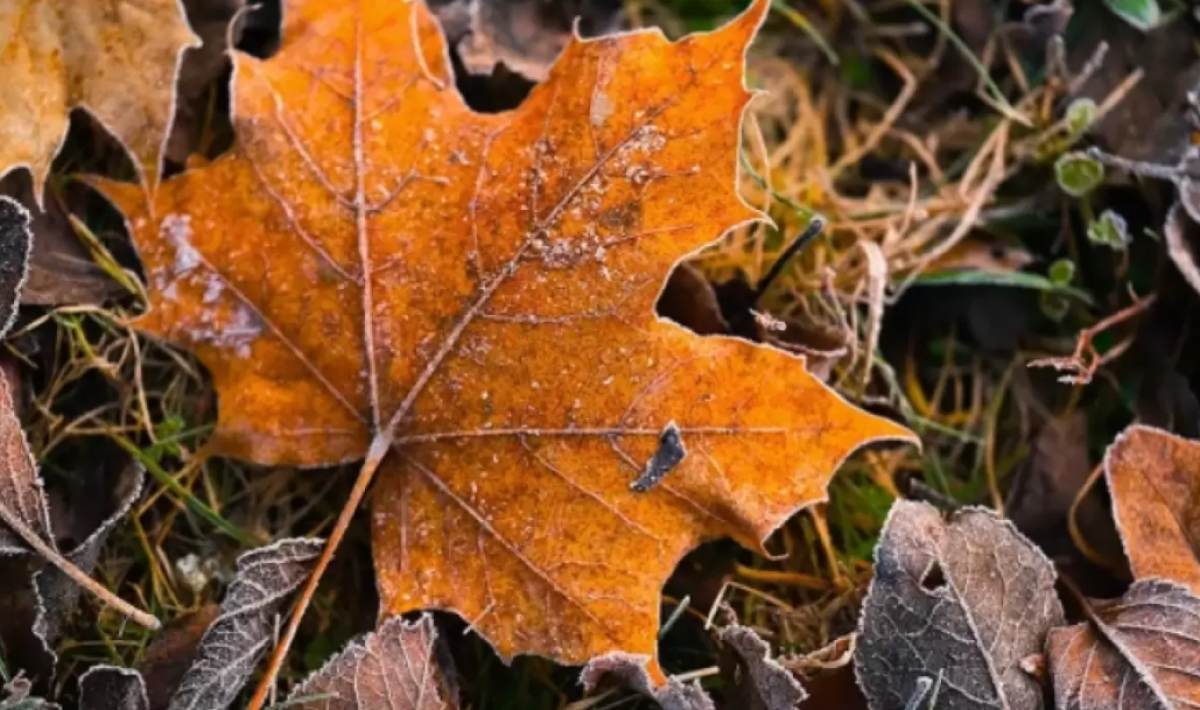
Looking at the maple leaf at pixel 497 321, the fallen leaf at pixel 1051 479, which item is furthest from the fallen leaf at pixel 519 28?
the fallen leaf at pixel 1051 479

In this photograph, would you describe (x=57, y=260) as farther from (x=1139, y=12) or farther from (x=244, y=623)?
(x=1139, y=12)

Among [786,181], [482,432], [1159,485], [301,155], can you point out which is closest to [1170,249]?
[1159,485]

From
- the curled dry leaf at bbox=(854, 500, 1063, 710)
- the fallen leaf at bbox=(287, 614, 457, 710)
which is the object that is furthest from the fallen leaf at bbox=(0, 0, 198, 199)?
the curled dry leaf at bbox=(854, 500, 1063, 710)

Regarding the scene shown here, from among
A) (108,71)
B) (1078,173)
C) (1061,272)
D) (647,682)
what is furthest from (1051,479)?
(108,71)

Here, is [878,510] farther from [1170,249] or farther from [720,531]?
[1170,249]

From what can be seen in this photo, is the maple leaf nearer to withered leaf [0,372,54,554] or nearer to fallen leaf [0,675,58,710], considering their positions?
withered leaf [0,372,54,554]
